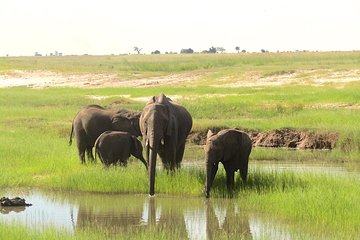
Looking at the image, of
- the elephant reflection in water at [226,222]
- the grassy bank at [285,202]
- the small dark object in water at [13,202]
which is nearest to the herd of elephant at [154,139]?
the grassy bank at [285,202]

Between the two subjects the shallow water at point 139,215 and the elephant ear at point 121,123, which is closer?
the shallow water at point 139,215

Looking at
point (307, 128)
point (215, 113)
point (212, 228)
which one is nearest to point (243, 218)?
point (212, 228)

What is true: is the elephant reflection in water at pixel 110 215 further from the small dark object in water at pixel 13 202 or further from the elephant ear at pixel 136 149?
the elephant ear at pixel 136 149

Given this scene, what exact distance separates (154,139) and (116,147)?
2.06m

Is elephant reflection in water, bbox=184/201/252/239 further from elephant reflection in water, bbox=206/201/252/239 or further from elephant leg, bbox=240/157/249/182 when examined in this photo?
elephant leg, bbox=240/157/249/182

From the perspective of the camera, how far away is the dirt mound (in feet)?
83.0

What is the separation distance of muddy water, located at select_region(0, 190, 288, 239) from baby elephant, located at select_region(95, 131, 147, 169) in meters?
1.66

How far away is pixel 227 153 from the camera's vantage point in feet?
52.1

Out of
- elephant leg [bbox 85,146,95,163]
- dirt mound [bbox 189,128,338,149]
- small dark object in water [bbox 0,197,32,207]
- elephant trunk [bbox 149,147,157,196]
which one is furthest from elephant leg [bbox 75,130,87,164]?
dirt mound [bbox 189,128,338,149]

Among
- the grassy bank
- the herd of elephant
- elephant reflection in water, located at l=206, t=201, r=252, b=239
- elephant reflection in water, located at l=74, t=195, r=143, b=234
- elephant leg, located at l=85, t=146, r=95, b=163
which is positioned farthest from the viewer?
elephant leg, located at l=85, t=146, r=95, b=163

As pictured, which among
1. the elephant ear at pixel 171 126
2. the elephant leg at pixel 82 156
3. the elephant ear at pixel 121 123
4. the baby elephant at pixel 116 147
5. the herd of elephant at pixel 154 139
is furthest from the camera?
the elephant ear at pixel 121 123

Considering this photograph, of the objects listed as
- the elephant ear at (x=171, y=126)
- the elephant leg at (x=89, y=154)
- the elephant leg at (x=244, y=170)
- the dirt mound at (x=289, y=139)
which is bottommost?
the dirt mound at (x=289, y=139)

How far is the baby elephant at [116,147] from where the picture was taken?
18.0 metres

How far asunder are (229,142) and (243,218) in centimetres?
197
